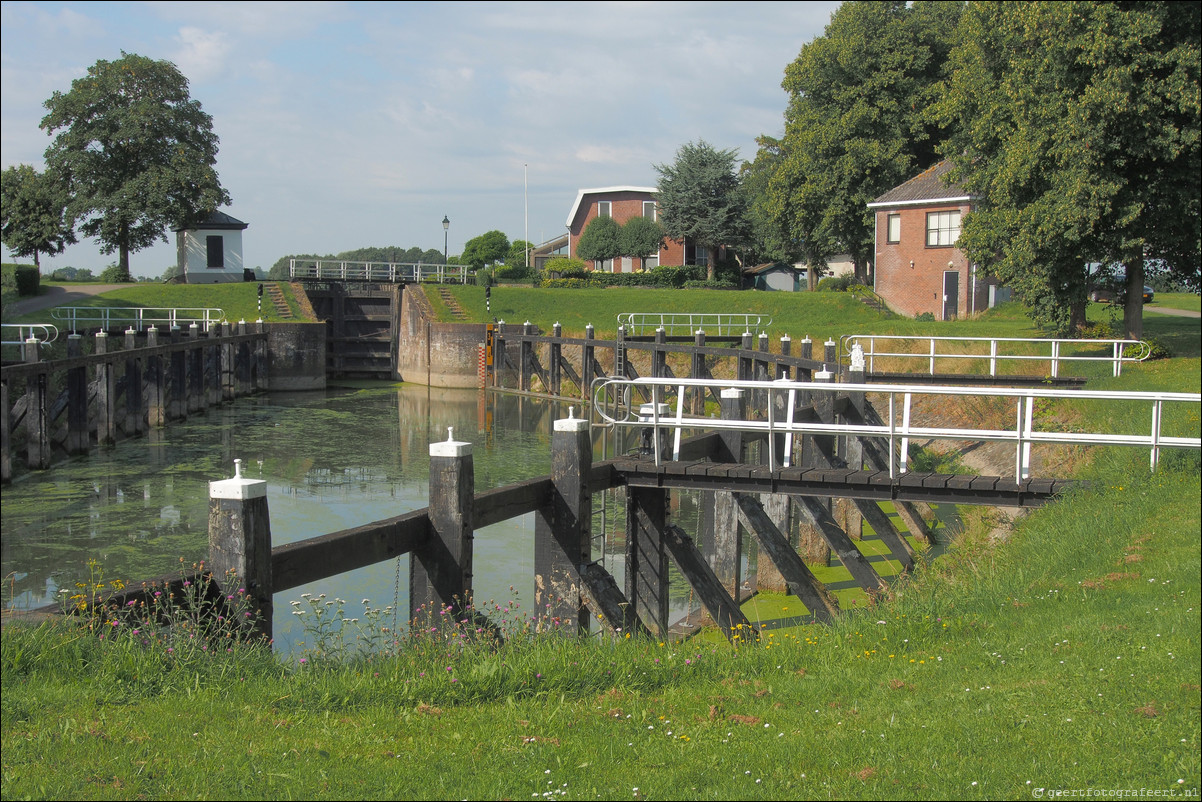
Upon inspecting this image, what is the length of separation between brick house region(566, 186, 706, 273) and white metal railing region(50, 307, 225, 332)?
2966cm

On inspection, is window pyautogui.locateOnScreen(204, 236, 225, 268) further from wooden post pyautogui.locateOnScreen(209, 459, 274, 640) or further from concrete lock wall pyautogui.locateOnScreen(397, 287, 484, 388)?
wooden post pyautogui.locateOnScreen(209, 459, 274, 640)

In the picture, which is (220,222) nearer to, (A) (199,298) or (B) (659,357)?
(A) (199,298)

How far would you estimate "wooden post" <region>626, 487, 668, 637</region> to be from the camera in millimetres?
11062

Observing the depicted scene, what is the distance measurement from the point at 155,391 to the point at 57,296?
19300 millimetres

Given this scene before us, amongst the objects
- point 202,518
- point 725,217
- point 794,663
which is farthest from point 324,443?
point 725,217

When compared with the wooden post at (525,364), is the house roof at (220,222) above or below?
above

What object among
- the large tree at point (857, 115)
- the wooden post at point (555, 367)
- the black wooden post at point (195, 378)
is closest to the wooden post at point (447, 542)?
the black wooden post at point (195, 378)

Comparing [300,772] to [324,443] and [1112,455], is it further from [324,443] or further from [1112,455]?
[324,443]

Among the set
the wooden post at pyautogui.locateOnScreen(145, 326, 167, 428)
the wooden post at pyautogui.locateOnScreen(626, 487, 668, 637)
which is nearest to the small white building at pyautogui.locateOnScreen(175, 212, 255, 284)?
the wooden post at pyautogui.locateOnScreen(145, 326, 167, 428)

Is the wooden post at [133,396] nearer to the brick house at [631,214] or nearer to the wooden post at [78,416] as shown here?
the wooden post at [78,416]

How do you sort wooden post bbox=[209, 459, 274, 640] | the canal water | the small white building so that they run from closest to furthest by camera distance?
1. wooden post bbox=[209, 459, 274, 640]
2. the canal water
3. the small white building

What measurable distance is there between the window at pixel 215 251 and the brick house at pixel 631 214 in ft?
78.3

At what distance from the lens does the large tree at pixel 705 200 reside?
62.9m

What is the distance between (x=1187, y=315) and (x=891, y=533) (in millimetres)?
28309
